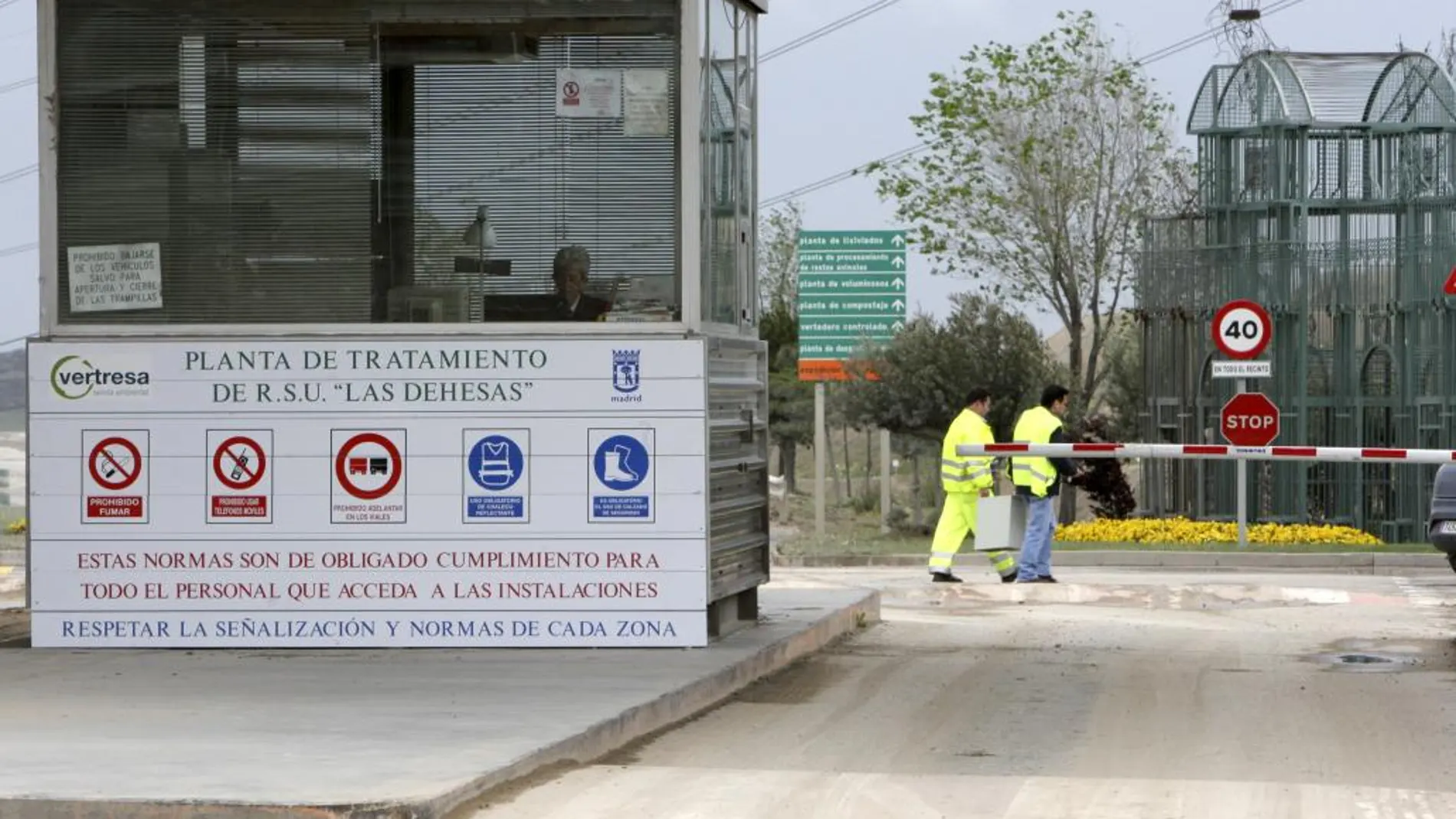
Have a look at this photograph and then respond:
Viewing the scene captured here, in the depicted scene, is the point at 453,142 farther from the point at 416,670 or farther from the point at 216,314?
the point at 416,670

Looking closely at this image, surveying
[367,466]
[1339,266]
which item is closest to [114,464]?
[367,466]

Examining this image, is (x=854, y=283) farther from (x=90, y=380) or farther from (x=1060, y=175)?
(x=90, y=380)

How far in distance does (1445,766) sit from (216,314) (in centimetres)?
673

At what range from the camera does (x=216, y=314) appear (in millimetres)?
13359

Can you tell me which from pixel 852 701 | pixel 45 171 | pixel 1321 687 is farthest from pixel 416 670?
pixel 1321 687

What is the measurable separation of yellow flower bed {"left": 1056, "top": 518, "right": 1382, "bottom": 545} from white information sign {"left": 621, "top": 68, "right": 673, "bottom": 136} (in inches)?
618

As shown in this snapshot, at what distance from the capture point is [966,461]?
22.2m

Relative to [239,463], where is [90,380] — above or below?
above

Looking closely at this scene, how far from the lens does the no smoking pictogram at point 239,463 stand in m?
13.2

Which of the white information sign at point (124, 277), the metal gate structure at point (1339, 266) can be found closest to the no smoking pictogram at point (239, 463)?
the white information sign at point (124, 277)

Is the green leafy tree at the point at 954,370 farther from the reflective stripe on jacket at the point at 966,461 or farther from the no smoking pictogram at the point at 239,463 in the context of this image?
the no smoking pictogram at the point at 239,463

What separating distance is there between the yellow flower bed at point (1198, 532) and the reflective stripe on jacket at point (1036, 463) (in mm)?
6624

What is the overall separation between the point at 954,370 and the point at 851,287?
195 cm

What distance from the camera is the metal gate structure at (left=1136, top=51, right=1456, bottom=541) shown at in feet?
95.1
